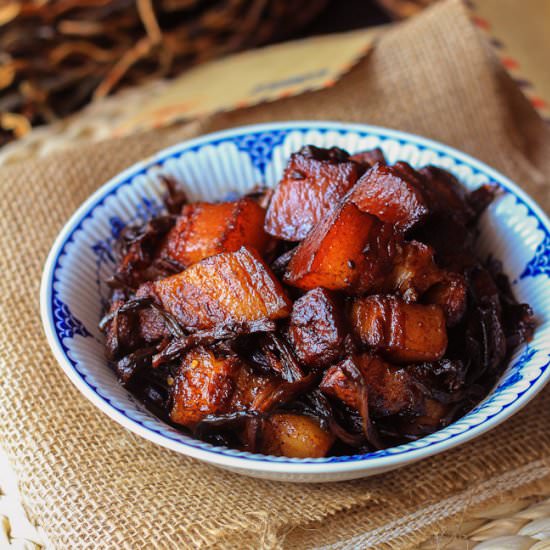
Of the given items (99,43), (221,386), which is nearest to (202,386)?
(221,386)

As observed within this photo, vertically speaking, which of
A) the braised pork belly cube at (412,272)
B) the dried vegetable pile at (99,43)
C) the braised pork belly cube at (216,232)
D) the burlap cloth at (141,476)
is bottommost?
the burlap cloth at (141,476)

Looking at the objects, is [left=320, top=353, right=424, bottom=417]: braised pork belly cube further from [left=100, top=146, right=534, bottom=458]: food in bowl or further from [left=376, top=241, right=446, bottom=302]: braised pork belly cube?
[left=376, top=241, right=446, bottom=302]: braised pork belly cube

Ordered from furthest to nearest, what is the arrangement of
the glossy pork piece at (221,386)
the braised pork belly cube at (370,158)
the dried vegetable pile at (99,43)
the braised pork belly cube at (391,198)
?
the dried vegetable pile at (99,43) < the braised pork belly cube at (370,158) < the braised pork belly cube at (391,198) < the glossy pork piece at (221,386)

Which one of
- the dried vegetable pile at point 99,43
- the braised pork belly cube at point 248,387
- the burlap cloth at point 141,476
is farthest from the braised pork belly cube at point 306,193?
the dried vegetable pile at point 99,43

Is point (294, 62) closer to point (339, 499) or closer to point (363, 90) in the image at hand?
point (363, 90)

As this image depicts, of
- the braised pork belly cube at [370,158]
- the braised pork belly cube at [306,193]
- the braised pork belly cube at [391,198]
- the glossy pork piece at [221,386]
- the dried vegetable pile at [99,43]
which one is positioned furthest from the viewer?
the dried vegetable pile at [99,43]

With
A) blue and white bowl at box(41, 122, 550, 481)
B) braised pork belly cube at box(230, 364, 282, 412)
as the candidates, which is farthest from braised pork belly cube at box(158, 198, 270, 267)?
braised pork belly cube at box(230, 364, 282, 412)

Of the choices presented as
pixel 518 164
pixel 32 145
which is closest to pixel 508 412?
pixel 518 164

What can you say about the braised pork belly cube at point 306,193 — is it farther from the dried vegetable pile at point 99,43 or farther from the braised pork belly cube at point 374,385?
the dried vegetable pile at point 99,43
